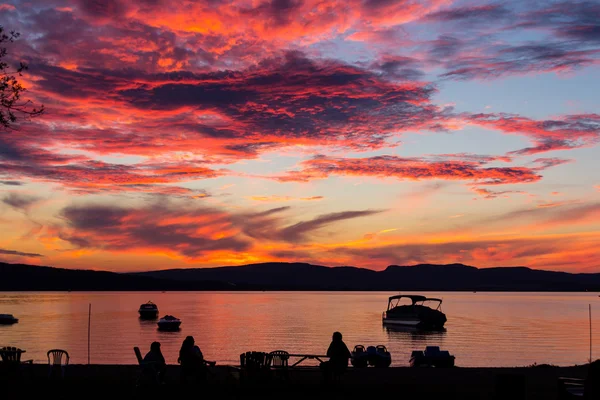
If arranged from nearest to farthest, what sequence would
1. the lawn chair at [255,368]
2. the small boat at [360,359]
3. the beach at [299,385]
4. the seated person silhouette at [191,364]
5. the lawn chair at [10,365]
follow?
1. the beach at [299,385]
2. the lawn chair at [255,368]
3. the seated person silhouette at [191,364]
4. the lawn chair at [10,365]
5. the small boat at [360,359]

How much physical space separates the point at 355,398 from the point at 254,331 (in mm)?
83870

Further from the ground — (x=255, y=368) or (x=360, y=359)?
(x=255, y=368)

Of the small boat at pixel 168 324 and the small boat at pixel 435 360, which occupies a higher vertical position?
the small boat at pixel 435 360

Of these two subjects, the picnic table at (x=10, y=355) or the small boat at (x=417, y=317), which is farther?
the small boat at (x=417, y=317)

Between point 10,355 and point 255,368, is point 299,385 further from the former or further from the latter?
point 10,355

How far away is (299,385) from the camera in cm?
1944

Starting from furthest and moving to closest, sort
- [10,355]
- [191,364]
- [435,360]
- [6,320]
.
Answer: [6,320] < [435,360] < [10,355] < [191,364]

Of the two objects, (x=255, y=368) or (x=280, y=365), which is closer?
(x=255, y=368)

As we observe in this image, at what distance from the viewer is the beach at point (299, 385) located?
1802 centimetres

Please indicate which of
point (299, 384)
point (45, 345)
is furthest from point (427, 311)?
point (299, 384)

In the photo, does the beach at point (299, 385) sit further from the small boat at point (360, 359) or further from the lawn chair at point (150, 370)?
the small boat at point (360, 359)

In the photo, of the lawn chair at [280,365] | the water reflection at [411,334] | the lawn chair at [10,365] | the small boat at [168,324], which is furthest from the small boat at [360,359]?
the small boat at [168,324]

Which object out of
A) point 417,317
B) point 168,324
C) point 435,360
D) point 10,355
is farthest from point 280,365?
point 168,324

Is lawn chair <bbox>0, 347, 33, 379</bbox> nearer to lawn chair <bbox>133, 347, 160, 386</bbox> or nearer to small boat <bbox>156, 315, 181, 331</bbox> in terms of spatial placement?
lawn chair <bbox>133, 347, 160, 386</bbox>
